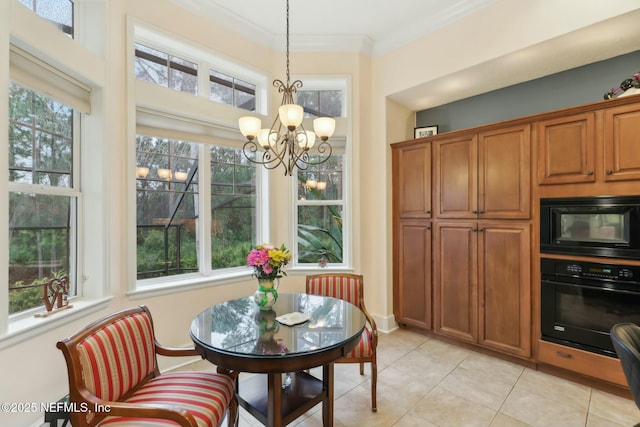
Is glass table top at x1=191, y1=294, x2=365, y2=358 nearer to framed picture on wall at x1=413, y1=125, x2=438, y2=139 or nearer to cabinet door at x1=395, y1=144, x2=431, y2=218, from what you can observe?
cabinet door at x1=395, y1=144, x2=431, y2=218

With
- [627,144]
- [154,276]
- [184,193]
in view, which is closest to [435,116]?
[627,144]

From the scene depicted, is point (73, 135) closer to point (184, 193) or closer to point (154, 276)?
point (184, 193)

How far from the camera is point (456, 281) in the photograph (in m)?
3.14

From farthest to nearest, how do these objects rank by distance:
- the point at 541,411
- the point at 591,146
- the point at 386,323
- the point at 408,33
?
the point at 386,323 → the point at 408,33 → the point at 591,146 → the point at 541,411

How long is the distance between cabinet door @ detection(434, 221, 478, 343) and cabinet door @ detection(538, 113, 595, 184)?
2.65ft

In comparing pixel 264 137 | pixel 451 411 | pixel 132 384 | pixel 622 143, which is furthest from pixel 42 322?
pixel 622 143

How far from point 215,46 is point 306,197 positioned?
185 cm

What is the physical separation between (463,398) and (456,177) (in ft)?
6.60

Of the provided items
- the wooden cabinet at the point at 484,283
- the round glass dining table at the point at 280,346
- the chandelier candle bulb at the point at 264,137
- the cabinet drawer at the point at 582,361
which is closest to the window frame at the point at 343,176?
the wooden cabinet at the point at 484,283

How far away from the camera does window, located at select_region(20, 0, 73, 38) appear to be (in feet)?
6.63

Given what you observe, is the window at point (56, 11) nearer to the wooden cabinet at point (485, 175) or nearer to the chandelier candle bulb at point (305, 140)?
the chandelier candle bulb at point (305, 140)

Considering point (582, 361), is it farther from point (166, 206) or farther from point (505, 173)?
point (166, 206)

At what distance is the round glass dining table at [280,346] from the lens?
1480mm

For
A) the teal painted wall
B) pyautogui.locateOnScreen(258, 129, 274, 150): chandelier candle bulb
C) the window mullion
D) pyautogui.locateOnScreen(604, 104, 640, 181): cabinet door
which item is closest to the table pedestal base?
the window mullion
